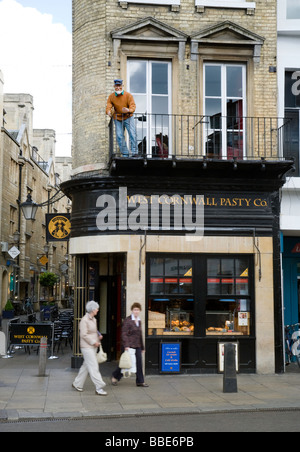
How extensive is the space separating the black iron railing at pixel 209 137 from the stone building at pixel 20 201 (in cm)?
1645

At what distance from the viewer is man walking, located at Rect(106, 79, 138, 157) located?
14.2 meters

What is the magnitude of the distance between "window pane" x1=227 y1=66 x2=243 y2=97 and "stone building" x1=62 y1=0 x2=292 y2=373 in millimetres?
26

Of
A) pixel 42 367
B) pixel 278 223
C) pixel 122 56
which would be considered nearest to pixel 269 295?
pixel 278 223

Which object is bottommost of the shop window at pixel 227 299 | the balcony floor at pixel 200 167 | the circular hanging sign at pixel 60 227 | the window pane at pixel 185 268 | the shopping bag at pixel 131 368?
the shopping bag at pixel 131 368

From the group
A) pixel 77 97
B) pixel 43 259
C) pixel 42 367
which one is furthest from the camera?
pixel 43 259

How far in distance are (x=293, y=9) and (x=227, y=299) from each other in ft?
26.6

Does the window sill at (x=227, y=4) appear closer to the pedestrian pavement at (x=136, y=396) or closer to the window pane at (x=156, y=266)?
the window pane at (x=156, y=266)

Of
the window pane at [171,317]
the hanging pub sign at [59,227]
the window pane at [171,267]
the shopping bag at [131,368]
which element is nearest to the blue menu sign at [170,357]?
the window pane at [171,317]

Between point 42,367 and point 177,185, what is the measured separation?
5.48 m

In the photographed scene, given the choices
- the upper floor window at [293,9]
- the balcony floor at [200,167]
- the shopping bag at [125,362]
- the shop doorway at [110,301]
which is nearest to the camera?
the shopping bag at [125,362]

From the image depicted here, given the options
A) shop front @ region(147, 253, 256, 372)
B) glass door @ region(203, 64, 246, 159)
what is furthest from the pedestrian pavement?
glass door @ region(203, 64, 246, 159)

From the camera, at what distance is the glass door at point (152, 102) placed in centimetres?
1510

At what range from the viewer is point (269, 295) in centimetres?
1465

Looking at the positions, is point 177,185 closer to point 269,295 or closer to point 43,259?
point 269,295
